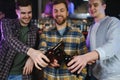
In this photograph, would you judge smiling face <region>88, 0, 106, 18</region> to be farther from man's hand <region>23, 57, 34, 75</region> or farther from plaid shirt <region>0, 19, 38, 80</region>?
man's hand <region>23, 57, 34, 75</region>

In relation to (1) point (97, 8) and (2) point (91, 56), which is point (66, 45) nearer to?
(1) point (97, 8)

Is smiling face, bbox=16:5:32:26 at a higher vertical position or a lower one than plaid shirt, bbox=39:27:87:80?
higher

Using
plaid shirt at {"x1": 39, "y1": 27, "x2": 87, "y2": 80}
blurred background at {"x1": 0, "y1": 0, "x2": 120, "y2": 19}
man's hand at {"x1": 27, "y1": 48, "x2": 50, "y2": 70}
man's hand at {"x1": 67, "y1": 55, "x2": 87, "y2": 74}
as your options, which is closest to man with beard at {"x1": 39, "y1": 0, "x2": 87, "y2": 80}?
plaid shirt at {"x1": 39, "y1": 27, "x2": 87, "y2": 80}

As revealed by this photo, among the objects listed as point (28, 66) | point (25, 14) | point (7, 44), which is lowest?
point (28, 66)

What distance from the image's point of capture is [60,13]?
1938 mm

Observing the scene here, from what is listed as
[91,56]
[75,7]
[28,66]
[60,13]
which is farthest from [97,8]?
[75,7]

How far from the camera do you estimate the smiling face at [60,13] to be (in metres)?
1.94

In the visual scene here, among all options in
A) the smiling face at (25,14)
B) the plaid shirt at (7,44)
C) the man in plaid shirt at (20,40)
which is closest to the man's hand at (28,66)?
the man in plaid shirt at (20,40)

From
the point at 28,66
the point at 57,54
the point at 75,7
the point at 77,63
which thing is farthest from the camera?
the point at 75,7

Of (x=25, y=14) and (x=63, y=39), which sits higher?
(x=25, y=14)

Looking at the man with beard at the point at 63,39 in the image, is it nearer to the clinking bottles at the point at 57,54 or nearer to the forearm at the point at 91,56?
the clinking bottles at the point at 57,54

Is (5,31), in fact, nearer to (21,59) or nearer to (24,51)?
(21,59)

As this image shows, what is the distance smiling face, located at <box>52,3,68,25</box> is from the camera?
194cm

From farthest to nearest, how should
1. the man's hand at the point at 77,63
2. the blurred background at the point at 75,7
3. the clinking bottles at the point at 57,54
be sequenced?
1. the blurred background at the point at 75,7
2. the clinking bottles at the point at 57,54
3. the man's hand at the point at 77,63
